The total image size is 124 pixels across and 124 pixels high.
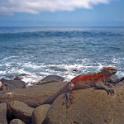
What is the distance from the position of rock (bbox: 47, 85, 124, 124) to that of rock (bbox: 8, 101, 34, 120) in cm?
166

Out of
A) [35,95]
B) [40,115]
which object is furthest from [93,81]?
[35,95]

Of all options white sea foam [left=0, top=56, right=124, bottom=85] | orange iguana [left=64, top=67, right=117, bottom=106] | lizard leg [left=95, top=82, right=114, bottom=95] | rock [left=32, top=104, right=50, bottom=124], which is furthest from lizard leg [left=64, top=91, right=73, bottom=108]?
white sea foam [left=0, top=56, right=124, bottom=85]

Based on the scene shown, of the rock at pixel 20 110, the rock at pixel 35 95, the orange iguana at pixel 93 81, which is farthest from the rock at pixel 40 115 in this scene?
the rock at pixel 35 95

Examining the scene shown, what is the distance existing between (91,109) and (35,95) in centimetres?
318

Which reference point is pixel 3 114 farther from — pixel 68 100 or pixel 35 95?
pixel 68 100

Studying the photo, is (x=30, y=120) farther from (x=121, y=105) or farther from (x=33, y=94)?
(x=121, y=105)

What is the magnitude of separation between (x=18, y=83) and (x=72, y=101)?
8567 mm

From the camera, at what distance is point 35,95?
10164mm

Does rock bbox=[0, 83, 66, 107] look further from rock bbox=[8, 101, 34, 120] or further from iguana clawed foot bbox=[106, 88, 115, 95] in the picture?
iguana clawed foot bbox=[106, 88, 115, 95]

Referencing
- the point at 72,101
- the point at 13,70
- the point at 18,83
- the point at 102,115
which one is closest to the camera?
the point at 102,115

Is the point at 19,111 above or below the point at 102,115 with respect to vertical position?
below

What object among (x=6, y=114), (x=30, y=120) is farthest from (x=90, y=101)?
(x=6, y=114)

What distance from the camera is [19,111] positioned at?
9.36 metres

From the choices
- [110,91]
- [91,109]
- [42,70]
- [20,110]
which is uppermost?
[110,91]
